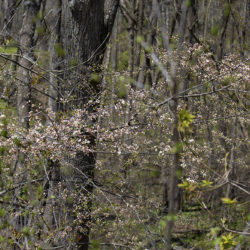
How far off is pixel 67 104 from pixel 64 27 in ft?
3.63

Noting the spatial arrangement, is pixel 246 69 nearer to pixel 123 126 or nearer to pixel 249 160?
pixel 123 126

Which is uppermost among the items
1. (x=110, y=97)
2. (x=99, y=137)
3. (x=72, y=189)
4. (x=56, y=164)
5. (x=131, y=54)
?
(x=131, y=54)

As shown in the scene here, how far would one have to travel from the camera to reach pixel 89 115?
4801 mm

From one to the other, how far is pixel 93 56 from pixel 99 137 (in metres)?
1.26

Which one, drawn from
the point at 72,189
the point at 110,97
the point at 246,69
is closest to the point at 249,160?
the point at 246,69

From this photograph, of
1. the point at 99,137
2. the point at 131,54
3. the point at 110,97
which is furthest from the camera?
the point at 131,54

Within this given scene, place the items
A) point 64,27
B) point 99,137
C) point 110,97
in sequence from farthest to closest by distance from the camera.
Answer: point 110,97 < point 64,27 < point 99,137

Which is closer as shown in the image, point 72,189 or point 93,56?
point 72,189

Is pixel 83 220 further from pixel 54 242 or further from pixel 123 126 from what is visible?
pixel 123 126

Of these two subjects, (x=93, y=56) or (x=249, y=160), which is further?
(x=249, y=160)

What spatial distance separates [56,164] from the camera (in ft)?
15.9

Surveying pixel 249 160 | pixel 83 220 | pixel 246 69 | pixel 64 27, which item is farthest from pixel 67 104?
pixel 249 160

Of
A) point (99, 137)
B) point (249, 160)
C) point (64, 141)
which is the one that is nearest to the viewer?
point (64, 141)

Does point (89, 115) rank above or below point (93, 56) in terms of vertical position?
below
